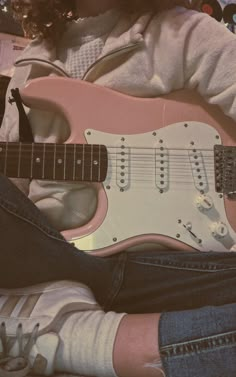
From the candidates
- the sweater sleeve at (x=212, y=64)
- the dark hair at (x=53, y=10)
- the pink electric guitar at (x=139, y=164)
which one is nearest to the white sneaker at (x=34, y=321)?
the pink electric guitar at (x=139, y=164)

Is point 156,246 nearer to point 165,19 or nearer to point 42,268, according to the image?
point 42,268

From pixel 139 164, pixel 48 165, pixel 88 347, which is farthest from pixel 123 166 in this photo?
pixel 88 347

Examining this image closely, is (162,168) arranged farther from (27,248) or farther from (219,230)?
(27,248)

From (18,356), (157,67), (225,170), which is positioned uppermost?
(157,67)

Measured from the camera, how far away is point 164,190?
81cm

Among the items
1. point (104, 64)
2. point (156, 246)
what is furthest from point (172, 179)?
point (104, 64)

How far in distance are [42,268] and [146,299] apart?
0.19m

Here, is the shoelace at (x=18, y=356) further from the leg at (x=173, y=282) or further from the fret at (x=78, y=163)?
the fret at (x=78, y=163)

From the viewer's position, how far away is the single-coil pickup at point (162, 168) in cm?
81

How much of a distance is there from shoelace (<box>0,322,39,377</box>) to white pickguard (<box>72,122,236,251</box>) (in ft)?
0.65

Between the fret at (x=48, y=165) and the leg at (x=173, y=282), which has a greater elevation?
the fret at (x=48, y=165)

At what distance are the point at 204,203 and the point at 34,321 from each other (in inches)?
14.1

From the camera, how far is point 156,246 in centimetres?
80

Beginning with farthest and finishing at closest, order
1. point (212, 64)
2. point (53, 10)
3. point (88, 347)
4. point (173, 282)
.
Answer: point (53, 10), point (212, 64), point (173, 282), point (88, 347)
